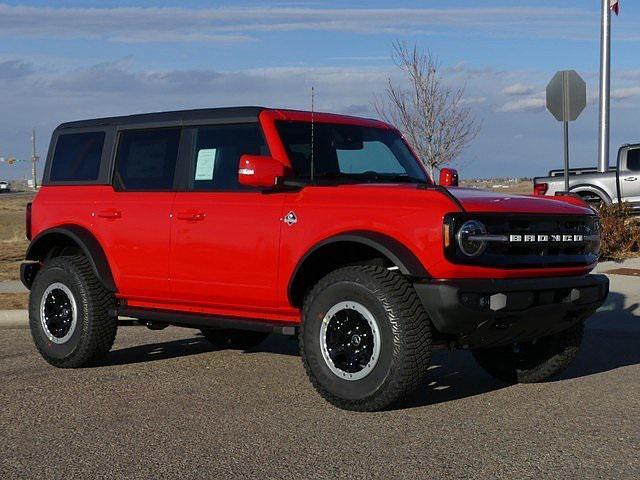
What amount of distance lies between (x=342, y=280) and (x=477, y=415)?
3.92ft

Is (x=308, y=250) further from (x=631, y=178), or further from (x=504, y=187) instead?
(x=504, y=187)

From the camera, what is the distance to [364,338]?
6.59 m

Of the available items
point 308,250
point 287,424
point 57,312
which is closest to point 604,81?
point 57,312

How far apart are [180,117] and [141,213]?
0.79 meters

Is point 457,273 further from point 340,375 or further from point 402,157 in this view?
point 402,157

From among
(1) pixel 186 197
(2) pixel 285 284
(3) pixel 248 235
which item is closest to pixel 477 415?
(2) pixel 285 284

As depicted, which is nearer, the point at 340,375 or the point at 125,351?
the point at 340,375

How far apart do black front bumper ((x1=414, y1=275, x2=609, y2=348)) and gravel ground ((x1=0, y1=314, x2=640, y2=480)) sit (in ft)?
1.66

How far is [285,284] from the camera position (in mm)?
6984

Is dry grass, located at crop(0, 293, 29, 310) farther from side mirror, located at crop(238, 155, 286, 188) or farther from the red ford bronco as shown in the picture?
side mirror, located at crop(238, 155, 286, 188)

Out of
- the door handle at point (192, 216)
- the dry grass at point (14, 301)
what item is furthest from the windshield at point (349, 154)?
the dry grass at point (14, 301)

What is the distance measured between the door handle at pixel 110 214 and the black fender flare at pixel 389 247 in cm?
206

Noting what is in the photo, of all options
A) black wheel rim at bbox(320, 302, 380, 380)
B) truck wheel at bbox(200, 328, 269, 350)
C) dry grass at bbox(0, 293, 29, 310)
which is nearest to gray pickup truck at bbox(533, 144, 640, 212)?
dry grass at bbox(0, 293, 29, 310)

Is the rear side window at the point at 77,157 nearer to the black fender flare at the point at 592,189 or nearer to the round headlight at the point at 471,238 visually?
the round headlight at the point at 471,238
